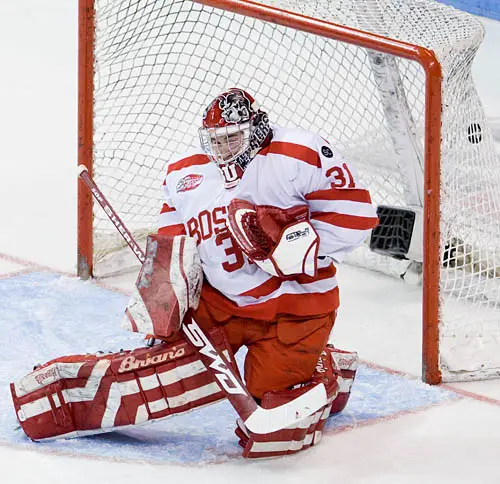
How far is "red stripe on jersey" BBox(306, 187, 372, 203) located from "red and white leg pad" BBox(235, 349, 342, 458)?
1.32ft

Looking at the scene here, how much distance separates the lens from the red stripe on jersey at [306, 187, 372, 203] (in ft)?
9.23

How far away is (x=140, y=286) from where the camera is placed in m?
2.90

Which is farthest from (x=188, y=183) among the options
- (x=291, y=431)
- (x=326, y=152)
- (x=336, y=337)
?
(x=336, y=337)

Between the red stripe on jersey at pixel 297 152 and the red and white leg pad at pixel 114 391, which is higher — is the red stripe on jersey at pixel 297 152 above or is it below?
above

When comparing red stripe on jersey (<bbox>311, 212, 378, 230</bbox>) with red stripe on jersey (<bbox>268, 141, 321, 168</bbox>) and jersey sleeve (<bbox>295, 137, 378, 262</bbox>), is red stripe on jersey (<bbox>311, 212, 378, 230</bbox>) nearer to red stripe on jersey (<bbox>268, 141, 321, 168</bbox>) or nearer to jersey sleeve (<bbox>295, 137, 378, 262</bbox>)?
jersey sleeve (<bbox>295, 137, 378, 262</bbox>)

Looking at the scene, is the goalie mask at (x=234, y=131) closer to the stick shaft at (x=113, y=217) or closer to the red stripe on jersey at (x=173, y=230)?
the red stripe on jersey at (x=173, y=230)

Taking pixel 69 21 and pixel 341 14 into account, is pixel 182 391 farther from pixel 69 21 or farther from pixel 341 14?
pixel 69 21

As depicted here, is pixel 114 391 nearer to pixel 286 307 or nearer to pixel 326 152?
pixel 286 307

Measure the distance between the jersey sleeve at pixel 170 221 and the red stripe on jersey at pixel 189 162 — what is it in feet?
0.18

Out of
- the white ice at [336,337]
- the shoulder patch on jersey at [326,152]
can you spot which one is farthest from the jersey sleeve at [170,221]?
the white ice at [336,337]

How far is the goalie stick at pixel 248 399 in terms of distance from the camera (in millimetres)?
2773

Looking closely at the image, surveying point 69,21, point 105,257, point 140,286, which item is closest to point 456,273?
point 140,286

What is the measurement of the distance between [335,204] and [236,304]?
0.33 meters

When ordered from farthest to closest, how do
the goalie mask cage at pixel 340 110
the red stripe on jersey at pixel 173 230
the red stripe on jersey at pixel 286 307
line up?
the goalie mask cage at pixel 340 110 < the red stripe on jersey at pixel 173 230 < the red stripe on jersey at pixel 286 307
